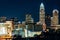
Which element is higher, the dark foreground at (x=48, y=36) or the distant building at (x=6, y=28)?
the distant building at (x=6, y=28)

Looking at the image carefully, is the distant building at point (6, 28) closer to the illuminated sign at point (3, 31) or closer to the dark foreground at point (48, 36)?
the illuminated sign at point (3, 31)

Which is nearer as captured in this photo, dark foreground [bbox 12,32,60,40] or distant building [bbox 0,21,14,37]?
dark foreground [bbox 12,32,60,40]

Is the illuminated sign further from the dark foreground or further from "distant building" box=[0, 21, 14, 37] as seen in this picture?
the dark foreground

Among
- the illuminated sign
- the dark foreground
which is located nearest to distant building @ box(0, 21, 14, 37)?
the illuminated sign

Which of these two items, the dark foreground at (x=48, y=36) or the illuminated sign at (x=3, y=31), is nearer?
the dark foreground at (x=48, y=36)

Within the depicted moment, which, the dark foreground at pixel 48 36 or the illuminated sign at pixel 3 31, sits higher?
the illuminated sign at pixel 3 31

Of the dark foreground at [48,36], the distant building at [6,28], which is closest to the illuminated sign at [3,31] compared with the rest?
the distant building at [6,28]

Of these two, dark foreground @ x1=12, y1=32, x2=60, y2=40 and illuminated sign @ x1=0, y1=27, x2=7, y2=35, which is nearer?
dark foreground @ x1=12, y1=32, x2=60, y2=40

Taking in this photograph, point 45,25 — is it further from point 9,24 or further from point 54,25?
point 9,24

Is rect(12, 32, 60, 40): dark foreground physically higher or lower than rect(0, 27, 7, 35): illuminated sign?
lower

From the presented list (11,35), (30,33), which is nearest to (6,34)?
(11,35)

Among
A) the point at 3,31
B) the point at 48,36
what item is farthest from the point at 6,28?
the point at 48,36

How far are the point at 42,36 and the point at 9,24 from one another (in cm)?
72

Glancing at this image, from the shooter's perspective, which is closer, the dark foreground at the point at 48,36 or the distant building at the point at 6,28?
the dark foreground at the point at 48,36
